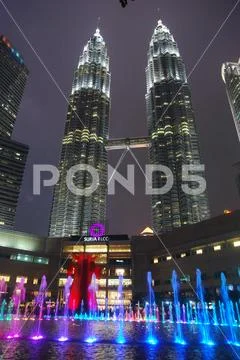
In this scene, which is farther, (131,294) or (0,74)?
(0,74)

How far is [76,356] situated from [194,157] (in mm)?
121950

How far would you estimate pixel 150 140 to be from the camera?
129000mm

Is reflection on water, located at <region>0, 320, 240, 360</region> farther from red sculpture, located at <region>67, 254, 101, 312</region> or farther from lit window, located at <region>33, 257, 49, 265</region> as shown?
lit window, located at <region>33, 257, 49, 265</region>

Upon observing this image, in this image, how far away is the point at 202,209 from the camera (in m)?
121

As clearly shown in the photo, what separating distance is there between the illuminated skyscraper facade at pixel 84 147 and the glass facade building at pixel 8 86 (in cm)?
5159

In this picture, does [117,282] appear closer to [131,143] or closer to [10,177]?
[131,143]

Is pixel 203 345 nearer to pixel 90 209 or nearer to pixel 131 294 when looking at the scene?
pixel 131 294

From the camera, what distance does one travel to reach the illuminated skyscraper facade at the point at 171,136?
117812mm

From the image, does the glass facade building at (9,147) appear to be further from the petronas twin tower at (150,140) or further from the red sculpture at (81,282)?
the red sculpture at (81,282)

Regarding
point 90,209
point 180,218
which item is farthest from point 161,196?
point 90,209

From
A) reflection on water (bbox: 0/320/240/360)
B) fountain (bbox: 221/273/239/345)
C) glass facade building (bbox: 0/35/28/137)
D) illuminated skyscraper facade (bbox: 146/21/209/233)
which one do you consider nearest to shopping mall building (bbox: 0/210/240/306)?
fountain (bbox: 221/273/239/345)

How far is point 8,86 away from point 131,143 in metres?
113

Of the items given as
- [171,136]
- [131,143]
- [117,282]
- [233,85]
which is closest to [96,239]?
[117,282]

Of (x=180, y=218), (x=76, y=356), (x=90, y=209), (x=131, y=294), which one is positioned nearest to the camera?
(x=76, y=356)
